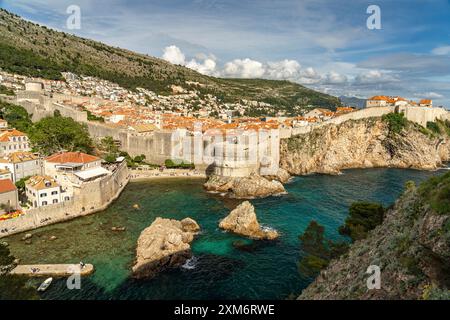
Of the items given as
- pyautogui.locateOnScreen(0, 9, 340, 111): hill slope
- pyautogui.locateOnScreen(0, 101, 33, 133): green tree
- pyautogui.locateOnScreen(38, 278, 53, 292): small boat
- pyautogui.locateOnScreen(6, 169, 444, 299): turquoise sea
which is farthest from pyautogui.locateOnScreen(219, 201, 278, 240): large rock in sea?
pyautogui.locateOnScreen(0, 9, 340, 111): hill slope

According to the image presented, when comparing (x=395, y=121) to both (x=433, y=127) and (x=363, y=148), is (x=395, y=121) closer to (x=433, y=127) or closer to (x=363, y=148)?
(x=363, y=148)

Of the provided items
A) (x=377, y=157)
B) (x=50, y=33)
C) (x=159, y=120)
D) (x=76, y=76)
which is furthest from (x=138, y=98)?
(x=377, y=157)

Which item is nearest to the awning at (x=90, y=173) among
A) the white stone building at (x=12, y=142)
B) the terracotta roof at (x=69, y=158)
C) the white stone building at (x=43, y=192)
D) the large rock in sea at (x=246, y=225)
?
the terracotta roof at (x=69, y=158)

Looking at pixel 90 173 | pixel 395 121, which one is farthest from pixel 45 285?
pixel 395 121

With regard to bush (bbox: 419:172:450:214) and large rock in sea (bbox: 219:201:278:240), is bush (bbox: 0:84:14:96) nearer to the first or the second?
large rock in sea (bbox: 219:201:278:240)

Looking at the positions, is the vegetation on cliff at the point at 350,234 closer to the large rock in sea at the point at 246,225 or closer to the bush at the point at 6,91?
the large rock in sea at the point at 246,225
